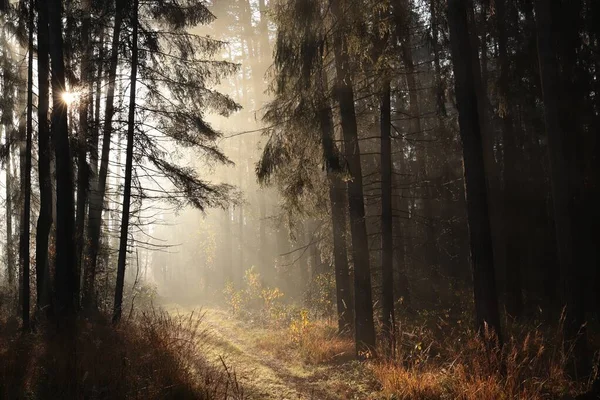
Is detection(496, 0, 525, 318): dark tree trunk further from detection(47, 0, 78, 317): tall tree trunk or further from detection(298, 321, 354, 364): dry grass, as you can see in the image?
detection(47, 0, 78, 317): tall tree trunk

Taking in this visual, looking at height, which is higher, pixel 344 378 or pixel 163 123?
pixel 163 123

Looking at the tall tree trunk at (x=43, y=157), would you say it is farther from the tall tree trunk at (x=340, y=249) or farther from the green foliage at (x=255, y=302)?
the green foliage at (x=255, y=302)

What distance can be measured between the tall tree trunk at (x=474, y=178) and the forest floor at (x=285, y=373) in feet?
7.44

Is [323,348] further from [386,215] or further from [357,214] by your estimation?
[386,215]

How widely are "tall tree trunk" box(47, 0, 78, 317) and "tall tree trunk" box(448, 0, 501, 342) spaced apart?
25.9ft

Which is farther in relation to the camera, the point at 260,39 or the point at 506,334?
the point at 260,39

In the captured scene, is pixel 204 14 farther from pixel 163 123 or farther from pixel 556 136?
pixel 556 136

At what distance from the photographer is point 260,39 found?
998 inches

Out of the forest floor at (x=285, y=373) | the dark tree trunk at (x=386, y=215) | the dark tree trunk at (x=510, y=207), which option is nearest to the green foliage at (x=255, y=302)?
the forest floor at (x=285, y=373)

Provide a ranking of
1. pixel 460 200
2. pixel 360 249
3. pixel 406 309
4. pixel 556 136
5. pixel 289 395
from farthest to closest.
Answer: pixel 460 200 < pixel 406 309 < pixel 360 249 < pixel 556 136 < pixel 289 395

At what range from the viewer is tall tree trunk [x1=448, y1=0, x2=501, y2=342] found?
20.0ft

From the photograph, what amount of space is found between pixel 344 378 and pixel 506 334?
579 cm

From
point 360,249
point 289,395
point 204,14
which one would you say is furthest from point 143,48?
point 289,395

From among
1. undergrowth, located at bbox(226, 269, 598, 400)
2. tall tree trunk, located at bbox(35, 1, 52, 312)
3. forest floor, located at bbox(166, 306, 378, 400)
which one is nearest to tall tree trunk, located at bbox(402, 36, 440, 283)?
undergrowth, located at bbox(226, 269, 598, 400)
